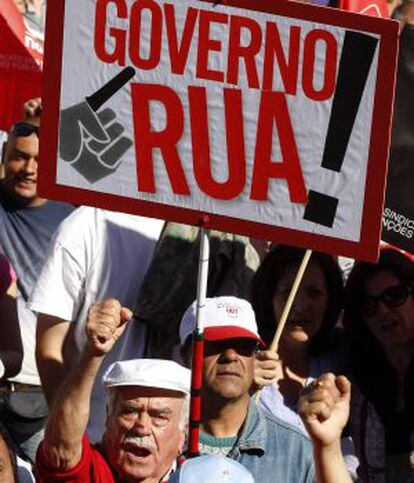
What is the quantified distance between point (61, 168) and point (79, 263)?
1.03 meters

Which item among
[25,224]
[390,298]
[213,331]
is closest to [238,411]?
[213,331]

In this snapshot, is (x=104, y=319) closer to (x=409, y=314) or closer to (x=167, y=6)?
(x=167, y=6)

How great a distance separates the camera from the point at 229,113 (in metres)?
5.51

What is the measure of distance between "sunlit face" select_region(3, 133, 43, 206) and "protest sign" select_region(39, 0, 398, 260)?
5.69 ft

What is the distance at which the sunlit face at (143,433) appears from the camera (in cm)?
545

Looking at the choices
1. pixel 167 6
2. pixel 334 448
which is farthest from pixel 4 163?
pixel 334 448

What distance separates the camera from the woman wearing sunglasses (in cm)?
673

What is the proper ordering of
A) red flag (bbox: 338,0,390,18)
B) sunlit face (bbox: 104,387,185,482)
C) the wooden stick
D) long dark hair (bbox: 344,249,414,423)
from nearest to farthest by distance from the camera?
1. sunlit face (bbox: 104,387,185,482)
2. the wooden stick
3. long dark hair (bbox: 344,249,414,423)
4. red flag (bbox: 338,0,390,18)

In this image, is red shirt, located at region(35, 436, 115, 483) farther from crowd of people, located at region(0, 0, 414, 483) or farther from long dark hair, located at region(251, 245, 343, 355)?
long dark hair, located at region(251, 245, 343, 355)

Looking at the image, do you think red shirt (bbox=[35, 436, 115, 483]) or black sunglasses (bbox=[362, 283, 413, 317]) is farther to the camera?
black sunglasses (bbox=[362, 283, 413, 317])

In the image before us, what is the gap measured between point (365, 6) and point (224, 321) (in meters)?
2.35

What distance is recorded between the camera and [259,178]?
5555 mm

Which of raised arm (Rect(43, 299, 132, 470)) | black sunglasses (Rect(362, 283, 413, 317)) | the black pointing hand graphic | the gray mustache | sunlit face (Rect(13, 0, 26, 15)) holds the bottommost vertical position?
the gray mustache

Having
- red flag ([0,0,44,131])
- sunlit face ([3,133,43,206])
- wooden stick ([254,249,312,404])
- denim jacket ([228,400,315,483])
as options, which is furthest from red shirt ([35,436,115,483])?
red flag ([0,0,44,131])
